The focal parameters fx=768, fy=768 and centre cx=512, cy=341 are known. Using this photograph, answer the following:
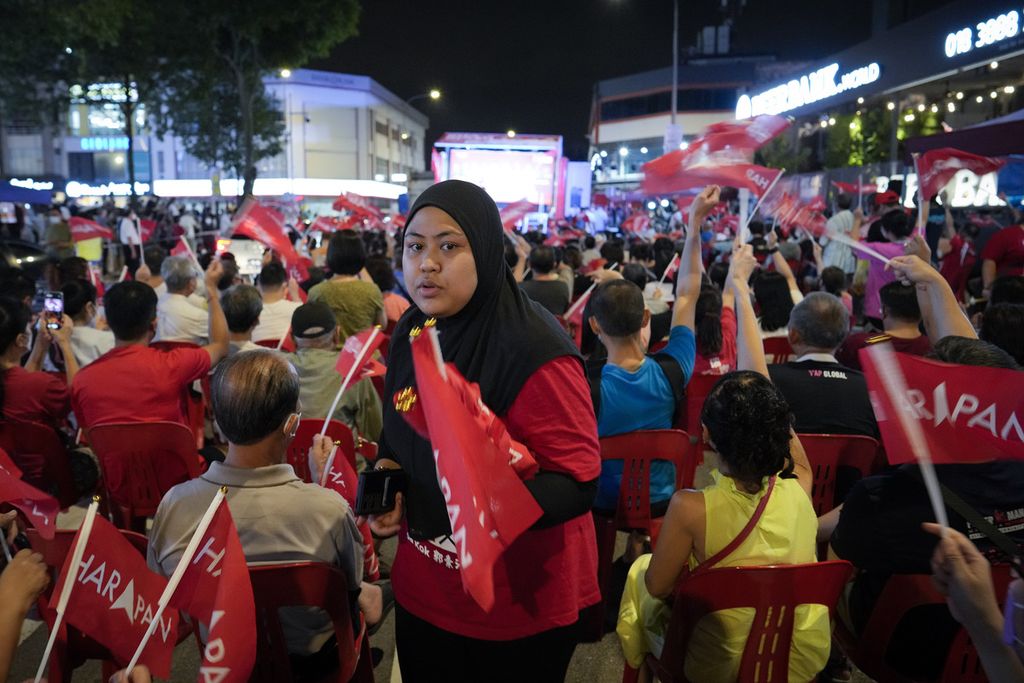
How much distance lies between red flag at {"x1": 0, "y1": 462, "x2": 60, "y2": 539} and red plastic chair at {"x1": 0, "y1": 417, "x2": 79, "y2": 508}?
206 centimetres

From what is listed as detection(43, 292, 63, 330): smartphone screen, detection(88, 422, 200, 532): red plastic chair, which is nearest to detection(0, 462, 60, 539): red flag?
detection(88, 422, 200, 532): red plastic chair

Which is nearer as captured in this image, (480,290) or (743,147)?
(480,290)

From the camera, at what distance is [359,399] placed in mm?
4465

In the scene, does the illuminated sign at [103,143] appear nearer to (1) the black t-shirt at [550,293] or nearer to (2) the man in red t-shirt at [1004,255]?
(1) the black t-shirt at [550,293]

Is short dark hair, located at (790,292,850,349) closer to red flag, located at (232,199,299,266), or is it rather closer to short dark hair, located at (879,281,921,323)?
short dark hair, located at (879,281,921,323)

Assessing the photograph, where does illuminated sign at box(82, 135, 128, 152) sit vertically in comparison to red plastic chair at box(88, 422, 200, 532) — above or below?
above

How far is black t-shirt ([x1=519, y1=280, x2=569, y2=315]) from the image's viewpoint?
6.98m

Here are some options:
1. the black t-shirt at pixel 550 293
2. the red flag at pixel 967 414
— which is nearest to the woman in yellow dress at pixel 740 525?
the red flag at pixel 967 414

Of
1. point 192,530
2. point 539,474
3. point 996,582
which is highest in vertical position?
point 539,474

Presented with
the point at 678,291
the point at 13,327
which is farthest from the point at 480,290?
the point at 13,327

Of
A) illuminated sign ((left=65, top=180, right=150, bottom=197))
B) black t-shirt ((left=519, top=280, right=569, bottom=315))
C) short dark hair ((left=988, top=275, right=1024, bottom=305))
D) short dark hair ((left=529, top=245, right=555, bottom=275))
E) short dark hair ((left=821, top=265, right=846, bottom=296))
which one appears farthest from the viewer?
illuminated sign ((left=65, top=180, right=150, bottom=197))

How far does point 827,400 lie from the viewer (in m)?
3.85

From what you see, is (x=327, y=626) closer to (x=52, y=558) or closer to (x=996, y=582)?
(x=52, y=558)

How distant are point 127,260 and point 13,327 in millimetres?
18085
